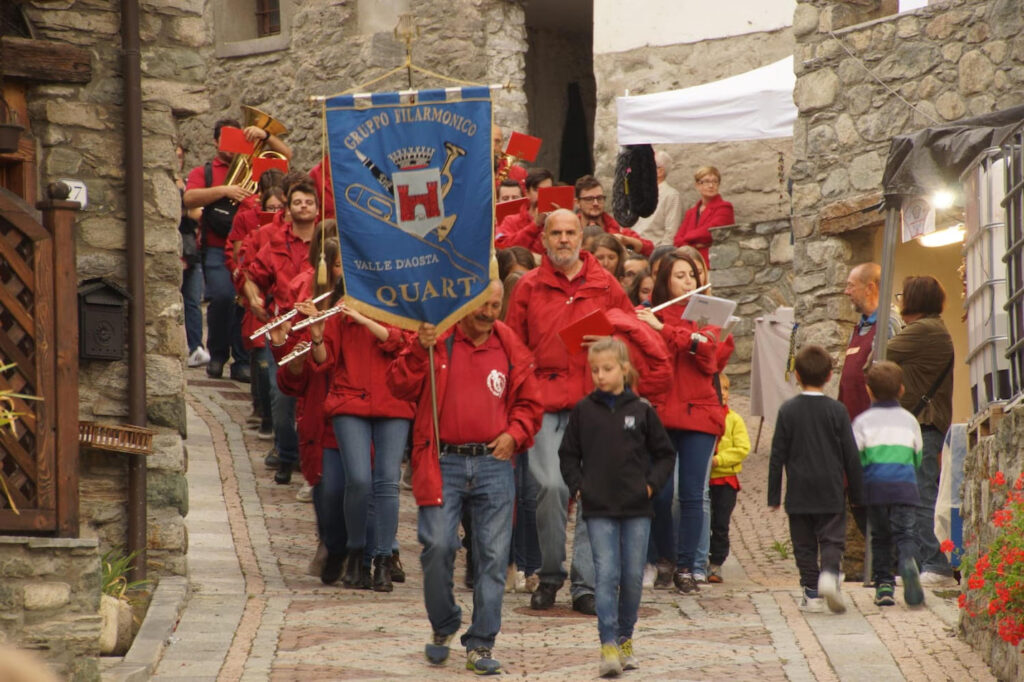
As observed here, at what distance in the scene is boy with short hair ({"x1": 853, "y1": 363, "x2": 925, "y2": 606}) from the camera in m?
9.18

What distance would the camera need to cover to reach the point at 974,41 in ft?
41.1

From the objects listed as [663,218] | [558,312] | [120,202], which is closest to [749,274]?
[663,218]

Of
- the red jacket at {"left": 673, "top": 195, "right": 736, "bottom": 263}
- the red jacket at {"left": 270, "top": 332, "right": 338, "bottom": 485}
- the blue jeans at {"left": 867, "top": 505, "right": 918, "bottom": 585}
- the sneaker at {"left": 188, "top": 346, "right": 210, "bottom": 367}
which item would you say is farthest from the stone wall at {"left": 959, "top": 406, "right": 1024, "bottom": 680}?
the red jacket at {"left": 673, "top": 195, "right": 736, "bottom": 263}

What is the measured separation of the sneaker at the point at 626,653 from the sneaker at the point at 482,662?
53 centimetres

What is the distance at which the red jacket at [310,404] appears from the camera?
31.7ft

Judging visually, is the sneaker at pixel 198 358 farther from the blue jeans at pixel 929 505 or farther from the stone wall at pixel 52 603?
the stone wall at pixel 52 603

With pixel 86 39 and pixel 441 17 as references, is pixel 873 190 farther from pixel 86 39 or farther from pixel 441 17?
pixel 441 17

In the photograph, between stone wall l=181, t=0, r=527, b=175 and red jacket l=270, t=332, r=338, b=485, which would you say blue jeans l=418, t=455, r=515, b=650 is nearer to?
red jacket l=270, t=332, r=338, b=485

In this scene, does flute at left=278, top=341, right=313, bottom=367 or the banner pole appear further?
flute at left=278, top=341, right=313, bottom=367

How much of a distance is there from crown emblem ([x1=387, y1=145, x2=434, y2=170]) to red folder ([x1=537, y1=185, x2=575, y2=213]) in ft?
15.8

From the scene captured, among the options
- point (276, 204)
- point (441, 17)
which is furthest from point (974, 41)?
point (441, 17)

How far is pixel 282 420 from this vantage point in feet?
39.5

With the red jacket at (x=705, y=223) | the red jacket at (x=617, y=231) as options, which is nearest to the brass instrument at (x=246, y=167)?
the red jacket at (x=617, y=231)

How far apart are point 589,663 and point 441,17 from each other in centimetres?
1573
